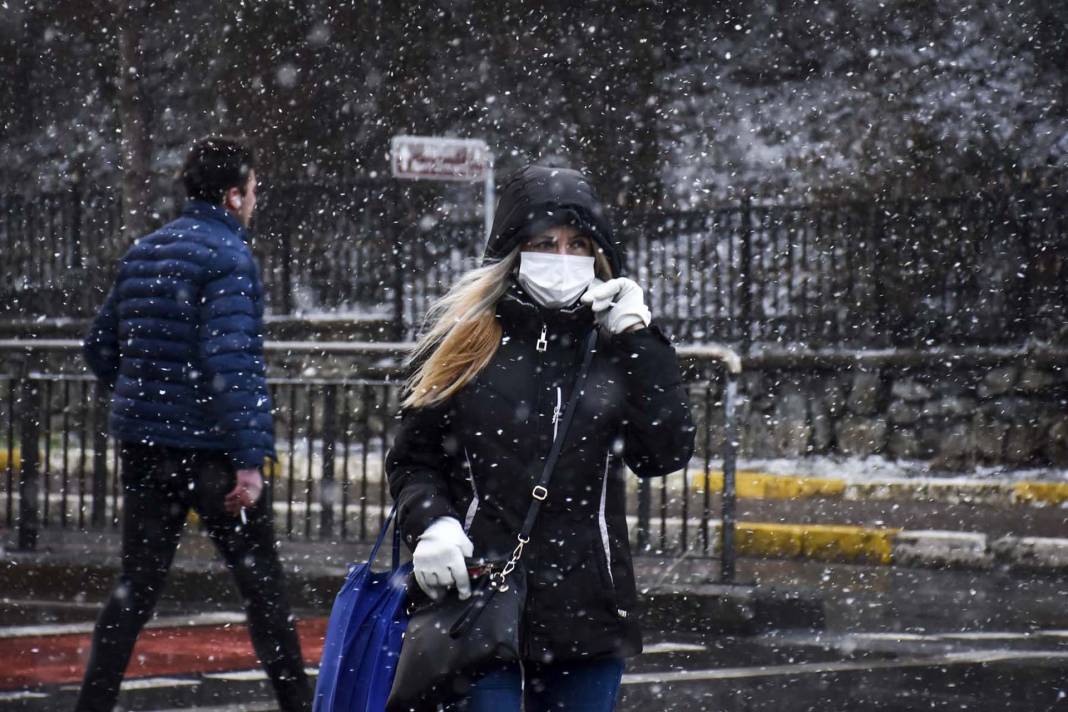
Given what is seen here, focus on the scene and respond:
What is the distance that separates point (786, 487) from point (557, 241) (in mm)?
10146

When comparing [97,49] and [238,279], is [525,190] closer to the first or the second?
[238,279]

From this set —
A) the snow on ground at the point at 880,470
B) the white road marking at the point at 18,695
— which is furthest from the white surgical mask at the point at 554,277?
the snow on ground at the point at 880,470

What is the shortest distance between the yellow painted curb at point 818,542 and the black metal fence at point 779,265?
13.7 ft

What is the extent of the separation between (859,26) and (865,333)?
16.3ft

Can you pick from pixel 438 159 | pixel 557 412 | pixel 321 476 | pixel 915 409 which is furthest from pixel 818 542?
pixel 557 412

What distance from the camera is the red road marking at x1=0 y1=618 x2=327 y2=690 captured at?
23.3ft

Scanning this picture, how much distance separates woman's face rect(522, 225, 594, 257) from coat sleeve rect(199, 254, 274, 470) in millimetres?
2183

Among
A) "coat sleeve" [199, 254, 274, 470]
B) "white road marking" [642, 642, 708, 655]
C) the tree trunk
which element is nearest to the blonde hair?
"coat sleeve" [199, 254, 274, 470]

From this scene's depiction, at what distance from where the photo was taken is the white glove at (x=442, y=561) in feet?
11.2

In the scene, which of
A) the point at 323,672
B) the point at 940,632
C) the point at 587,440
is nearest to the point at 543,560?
the point at 587,440

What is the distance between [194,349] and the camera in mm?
5824

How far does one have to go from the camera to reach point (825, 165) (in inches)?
749

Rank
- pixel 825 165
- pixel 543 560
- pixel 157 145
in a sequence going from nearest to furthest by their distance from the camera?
pixel 543 560 → pixel 825 165 → pixel 157 145

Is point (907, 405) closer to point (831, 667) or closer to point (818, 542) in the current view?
point (818, 542)
